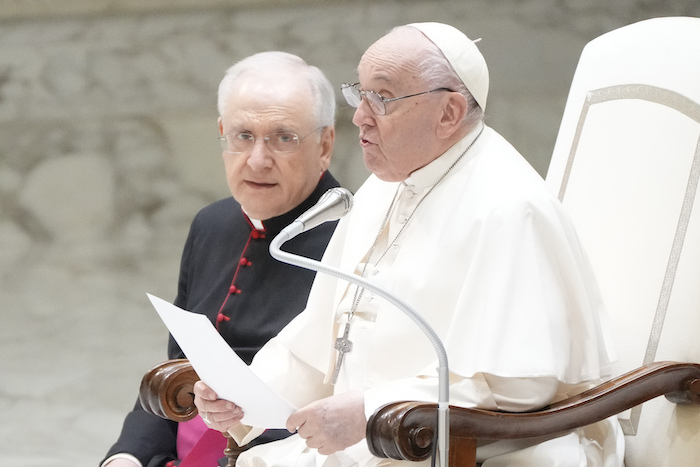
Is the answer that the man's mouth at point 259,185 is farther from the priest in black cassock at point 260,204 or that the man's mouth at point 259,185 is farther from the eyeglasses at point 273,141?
the eyeglasses at point 273,141

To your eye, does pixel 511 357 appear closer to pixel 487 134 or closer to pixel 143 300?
pixel 487 134

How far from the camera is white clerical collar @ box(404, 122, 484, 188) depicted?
2588 mm

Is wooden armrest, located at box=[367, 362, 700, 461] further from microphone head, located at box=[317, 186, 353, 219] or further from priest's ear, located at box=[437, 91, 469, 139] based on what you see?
priest's ear, located at box=[437, 91, 469, 139]

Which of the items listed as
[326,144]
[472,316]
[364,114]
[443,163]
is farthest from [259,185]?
[472,316]

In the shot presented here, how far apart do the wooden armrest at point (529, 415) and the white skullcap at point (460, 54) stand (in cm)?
78

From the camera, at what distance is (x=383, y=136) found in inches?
101

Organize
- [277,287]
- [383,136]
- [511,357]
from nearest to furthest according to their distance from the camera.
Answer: [511,357] → [383,136] → [277,287]

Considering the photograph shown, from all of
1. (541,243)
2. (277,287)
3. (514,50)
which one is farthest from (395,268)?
(514,50)

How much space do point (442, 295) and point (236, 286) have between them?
109 cm

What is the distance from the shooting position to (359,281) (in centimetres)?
196

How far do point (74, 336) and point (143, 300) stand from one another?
21.7 inches

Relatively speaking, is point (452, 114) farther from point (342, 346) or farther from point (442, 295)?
point (342, 346)

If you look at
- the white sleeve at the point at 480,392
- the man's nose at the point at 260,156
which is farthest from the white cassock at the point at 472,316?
the man's nose at the point at 260,156

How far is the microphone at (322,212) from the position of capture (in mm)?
2039
